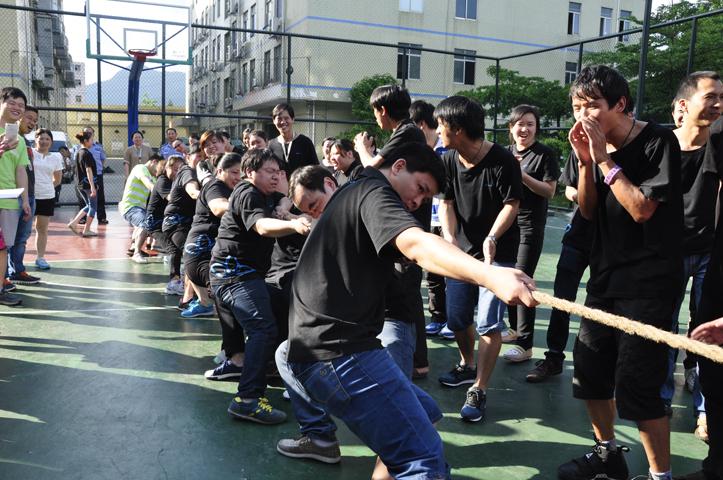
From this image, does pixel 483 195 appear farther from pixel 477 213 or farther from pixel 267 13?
pixel 267 13

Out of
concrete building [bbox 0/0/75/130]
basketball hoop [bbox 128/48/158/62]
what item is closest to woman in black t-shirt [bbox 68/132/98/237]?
concrete building [bbox 0/0/75/130]

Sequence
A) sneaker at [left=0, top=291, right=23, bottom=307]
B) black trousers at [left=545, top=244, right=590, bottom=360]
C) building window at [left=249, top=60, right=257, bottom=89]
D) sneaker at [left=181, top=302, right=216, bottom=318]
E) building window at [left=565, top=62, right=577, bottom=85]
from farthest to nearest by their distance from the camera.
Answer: building window at [left=249, top=60, right=257, bottom=89], building window at [left=565, top=62, right=577, bottom=85], sneaker at [left=0, top=291, right=23, bottom=307], sneaker at [left=181, top=302, right=216, bottom=318], black trousers at [left=545, top=244, right=590, bottom=360]

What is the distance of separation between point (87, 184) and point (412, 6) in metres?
21.8

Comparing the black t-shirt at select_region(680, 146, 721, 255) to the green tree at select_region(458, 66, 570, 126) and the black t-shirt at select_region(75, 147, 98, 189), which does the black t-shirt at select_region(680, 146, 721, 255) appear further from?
the green tree at select_region(458, 66, 570, 126)

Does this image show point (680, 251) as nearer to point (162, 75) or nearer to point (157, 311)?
point (157, 311)

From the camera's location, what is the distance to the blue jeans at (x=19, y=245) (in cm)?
637

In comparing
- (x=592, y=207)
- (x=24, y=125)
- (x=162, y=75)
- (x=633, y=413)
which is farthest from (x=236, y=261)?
(x=162, y=75)

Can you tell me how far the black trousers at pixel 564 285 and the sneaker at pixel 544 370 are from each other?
0.16ft

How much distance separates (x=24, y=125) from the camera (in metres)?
6.01

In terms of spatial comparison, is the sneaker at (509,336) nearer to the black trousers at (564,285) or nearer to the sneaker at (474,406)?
the black trousers at (564,285)

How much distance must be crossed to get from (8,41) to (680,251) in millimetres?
23102

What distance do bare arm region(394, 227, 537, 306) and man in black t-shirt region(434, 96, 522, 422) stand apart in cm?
171

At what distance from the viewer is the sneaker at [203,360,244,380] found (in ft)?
13.6

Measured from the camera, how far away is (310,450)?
3.10 m
